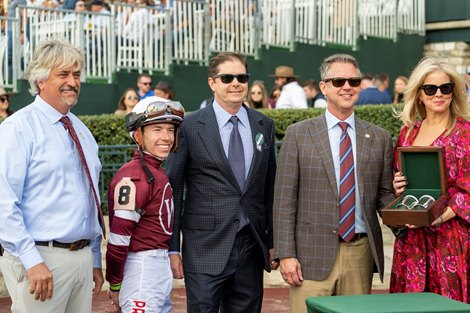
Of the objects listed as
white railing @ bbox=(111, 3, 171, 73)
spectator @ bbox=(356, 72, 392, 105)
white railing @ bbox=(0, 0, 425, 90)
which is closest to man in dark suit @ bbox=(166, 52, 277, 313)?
white railing @ bbox=(0, 0, 425, 90)

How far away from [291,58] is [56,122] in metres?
13.3

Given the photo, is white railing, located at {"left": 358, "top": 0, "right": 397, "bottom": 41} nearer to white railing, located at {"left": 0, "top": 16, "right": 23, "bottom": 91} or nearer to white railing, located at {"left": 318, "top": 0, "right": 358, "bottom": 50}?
white railing, located at {"left": 318, "top": 0, "right": 358, "bottom": 50}

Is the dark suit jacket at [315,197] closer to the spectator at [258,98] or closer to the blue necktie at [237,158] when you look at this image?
the blue necktie at [237,158]

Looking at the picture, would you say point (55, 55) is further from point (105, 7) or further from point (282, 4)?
point (282, 4)

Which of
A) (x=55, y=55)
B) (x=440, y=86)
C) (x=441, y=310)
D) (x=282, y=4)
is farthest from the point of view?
(x=282, y=4)

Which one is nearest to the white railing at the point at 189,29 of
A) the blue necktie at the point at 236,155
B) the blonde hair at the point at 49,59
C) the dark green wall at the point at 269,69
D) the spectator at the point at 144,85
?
the dark green wall at the point at 269,69

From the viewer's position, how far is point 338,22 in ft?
63.5

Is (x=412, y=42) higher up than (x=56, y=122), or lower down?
higher up

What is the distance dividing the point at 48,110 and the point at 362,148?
195cm

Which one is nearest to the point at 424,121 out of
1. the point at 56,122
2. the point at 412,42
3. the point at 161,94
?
the point at 56,122

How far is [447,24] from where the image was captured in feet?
67.7

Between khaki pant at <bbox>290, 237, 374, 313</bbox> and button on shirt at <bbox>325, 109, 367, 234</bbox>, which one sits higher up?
button on shirt at <bbox>325, 109, 367, 234</bbox>

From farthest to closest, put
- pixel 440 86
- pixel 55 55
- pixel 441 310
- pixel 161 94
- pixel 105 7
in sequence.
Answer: pixel 105 7 → pixel 161 94 → pixel 440 86 → pixel 55 55 → pixel 441 310

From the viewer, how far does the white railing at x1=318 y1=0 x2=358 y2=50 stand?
19.0 metres
